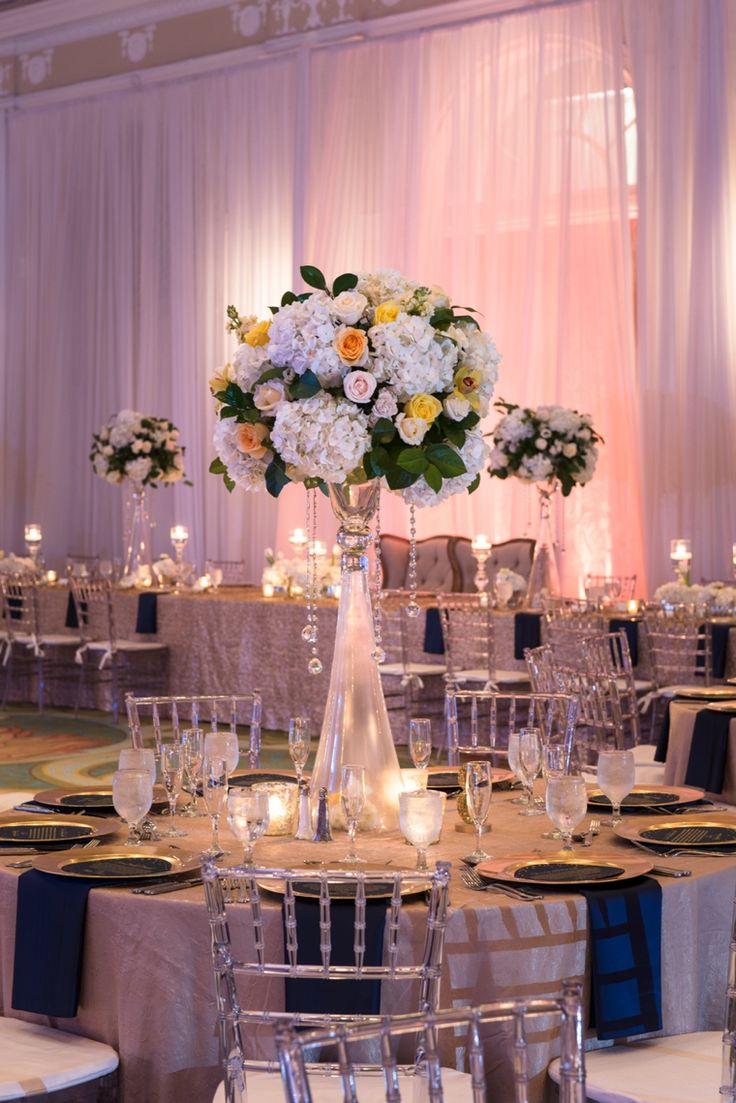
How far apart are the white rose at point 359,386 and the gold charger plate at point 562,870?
919 millimetres

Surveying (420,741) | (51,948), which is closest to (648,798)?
(420,741)

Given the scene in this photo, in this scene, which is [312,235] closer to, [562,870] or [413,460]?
[413,460]

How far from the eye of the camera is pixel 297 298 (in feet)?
10.5

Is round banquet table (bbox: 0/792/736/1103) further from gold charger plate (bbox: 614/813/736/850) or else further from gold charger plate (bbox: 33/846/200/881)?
gold charger plate (bbox: 614/813/736/850)

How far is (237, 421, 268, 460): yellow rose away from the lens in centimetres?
316

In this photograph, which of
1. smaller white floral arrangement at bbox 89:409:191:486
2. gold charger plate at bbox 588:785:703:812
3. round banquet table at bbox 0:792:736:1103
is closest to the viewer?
round banquet table at bbox 0:792:736:1103

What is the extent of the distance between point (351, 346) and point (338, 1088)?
136 cm

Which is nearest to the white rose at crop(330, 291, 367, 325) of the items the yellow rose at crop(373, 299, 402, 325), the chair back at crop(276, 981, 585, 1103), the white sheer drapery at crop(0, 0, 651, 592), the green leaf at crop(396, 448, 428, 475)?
the yellow rose at crop(373, 299, 402, 325)

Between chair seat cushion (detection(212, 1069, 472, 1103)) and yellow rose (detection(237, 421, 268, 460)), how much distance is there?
4.11 ft

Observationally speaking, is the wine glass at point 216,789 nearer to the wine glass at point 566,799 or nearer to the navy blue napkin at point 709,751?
the wine glass at point 566,799

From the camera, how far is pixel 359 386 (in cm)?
300

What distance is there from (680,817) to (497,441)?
4992 millimetres

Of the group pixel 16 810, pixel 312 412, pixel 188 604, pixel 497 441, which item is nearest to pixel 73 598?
pixel 188 604

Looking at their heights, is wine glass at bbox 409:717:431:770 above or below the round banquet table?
above
